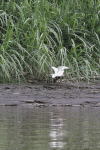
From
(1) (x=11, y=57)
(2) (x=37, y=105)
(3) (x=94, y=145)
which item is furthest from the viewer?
(1) (x=11, y=57)

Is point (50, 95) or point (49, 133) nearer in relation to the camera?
point (49, 133)

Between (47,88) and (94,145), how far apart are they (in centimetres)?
427

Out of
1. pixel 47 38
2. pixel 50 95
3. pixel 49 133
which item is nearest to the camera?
pixel 49 133

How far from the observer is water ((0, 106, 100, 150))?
7.26 ft

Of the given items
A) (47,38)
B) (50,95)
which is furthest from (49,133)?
(47,38)

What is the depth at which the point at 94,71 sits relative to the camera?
7012mm

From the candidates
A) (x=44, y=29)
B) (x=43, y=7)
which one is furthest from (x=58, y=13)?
(x=44, y=29)

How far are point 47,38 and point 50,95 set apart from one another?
1655mm

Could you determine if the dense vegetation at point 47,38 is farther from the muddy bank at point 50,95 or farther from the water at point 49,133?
the water at point 49,133

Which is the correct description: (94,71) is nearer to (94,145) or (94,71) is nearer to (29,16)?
(29,16)

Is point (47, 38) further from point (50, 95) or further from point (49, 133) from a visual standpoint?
point (49, 133)

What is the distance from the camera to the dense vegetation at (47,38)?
22.2 feet

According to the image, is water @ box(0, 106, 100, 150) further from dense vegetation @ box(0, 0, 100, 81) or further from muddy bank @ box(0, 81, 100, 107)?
dense vegetation @ box(0, 0, 100, 81)

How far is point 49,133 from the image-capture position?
2.82m
